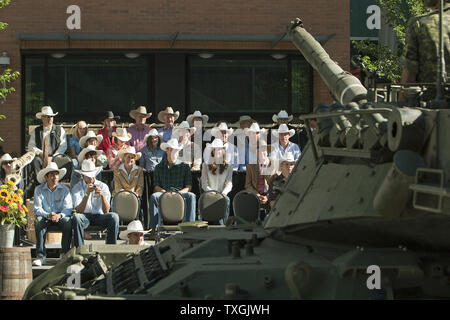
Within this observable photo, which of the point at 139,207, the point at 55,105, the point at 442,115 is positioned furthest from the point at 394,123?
the point at 55,105

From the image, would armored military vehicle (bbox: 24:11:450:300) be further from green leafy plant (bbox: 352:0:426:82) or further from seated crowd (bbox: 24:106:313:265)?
green leafy plant (bbox: 352:0:426:82)

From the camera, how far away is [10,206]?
1538cm

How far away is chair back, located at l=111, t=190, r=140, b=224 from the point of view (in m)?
16.5

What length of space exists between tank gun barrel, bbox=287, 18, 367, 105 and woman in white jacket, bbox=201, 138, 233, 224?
6.02 meters

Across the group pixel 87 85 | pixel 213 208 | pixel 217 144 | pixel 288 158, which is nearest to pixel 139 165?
pixel 217 144

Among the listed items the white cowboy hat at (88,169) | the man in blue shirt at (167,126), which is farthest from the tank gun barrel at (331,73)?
the man in blue shirt at (167,126)

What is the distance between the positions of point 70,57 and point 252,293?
61.1 ft

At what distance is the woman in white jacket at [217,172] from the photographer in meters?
17.3

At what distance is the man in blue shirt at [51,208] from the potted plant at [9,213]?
0.32 meters

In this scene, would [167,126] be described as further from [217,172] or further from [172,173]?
[217,172]

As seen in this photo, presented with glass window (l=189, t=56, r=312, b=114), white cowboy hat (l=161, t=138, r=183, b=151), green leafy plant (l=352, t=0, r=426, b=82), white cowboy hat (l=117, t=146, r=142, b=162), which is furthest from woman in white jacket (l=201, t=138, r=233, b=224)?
glass window (l=189, t=56, r=312, b=114)

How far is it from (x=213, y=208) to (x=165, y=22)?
435 inches

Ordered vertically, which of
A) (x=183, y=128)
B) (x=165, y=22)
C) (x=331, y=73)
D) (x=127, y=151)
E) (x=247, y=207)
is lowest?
(x=247, y=207)

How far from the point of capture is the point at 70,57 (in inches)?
995
